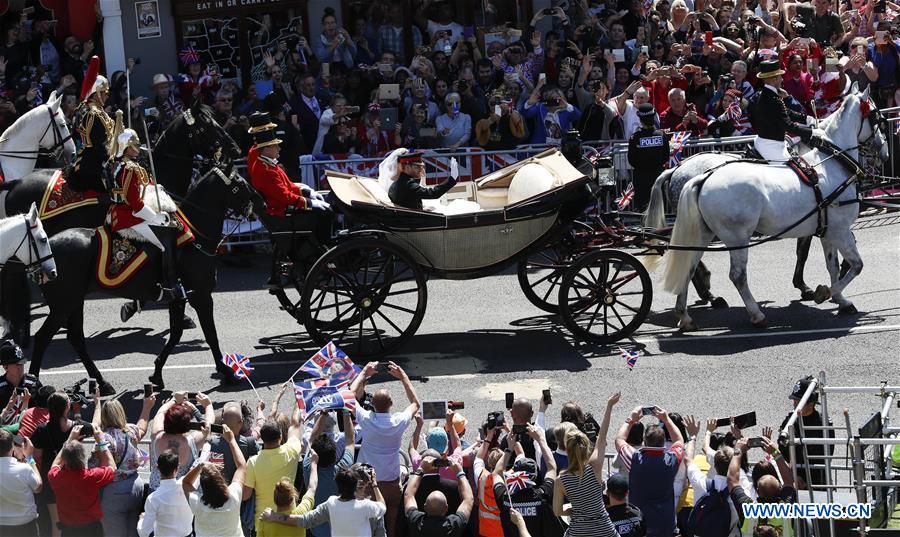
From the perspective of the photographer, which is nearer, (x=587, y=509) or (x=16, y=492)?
(x=587, y=509)

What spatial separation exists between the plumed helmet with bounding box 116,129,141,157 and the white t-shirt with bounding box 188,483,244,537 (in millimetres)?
5974

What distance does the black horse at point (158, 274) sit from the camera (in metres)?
14.1

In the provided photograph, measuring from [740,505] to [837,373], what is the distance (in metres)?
5.05

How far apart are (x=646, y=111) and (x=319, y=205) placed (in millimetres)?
5511

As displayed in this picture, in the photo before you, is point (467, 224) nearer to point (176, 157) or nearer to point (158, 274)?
point (158, 274)

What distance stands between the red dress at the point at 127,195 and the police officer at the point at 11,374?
228 cm

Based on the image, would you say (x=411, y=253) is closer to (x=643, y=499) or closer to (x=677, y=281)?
(x=677, y=281)

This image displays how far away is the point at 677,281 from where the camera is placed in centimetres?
1586

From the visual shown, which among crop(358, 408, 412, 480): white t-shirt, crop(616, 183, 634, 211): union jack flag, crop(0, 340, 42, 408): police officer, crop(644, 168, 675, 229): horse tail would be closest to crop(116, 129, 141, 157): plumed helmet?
crop(0, 340, 42, 408): police officer

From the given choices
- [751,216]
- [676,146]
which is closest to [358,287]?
[751,216]

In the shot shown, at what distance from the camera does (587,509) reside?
30.0 ft

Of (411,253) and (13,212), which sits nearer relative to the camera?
(411,253)

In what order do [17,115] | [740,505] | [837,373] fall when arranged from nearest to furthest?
[740,505] → [837,373] → [17,115]

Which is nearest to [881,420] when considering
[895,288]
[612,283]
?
[612,283]
